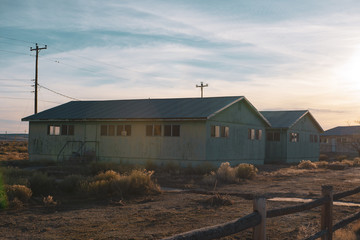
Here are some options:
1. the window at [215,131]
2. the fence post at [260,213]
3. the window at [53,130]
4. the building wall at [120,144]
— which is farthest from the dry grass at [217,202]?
the window at [53,130]

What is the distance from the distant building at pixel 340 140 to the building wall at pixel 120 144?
143ft

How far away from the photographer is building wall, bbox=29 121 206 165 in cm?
2723

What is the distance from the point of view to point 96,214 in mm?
10734

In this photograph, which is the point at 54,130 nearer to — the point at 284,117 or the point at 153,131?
the point at 153,131

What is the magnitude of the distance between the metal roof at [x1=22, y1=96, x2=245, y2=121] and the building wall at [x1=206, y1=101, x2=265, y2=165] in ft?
2.89

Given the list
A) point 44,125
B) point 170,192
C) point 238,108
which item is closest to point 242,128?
point 238,108

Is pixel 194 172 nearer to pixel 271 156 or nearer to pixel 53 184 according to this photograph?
pixel 53 184

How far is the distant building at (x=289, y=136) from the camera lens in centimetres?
3769

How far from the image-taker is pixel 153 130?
28.5 metres

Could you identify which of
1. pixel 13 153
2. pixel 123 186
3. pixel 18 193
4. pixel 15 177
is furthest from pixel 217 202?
pixel 13 153

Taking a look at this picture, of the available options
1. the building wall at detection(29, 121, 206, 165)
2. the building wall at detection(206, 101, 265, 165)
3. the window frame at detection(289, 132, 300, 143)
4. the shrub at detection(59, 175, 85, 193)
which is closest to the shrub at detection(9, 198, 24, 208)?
the shrub at detection(59, 175, 85, 193)

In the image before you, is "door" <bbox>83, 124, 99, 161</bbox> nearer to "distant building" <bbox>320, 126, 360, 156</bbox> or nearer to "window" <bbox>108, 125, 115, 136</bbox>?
"window" <bbox>108, 125, 115, 136</bbox>

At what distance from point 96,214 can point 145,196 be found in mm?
3483

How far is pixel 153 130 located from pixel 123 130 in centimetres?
241
